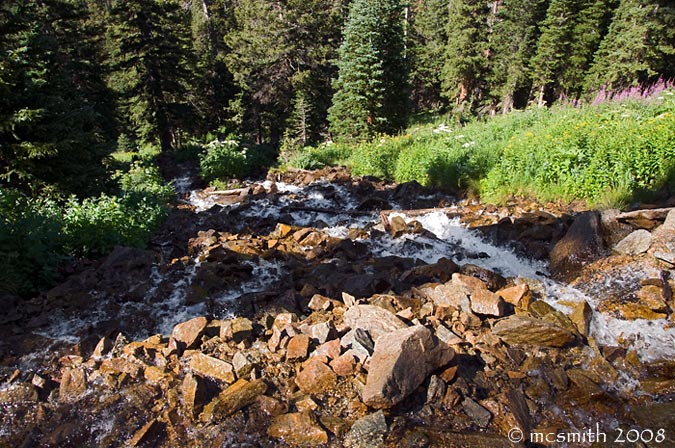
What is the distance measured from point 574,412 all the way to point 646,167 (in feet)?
19.1

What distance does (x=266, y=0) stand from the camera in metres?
22.1

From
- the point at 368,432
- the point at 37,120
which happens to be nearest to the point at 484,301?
the point at 368,432

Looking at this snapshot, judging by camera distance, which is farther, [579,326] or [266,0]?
[266,0]

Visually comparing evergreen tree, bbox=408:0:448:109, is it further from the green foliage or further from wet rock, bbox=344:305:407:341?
wet rock, bbox=344:305:407:341

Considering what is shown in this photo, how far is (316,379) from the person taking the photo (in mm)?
3562

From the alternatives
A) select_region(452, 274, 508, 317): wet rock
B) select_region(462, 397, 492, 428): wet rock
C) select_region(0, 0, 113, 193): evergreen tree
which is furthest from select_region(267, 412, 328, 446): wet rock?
select_region(0, 0, 113, 193): evergreen tree

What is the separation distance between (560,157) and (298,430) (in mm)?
7652

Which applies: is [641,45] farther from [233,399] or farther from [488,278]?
[233,399]

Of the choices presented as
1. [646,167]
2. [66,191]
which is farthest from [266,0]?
[646,167]

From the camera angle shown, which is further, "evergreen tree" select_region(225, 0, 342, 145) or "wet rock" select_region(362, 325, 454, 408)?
"evergreen tree" select_region(225, 0, 342, 145)

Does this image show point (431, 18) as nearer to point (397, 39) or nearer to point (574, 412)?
point (397, 39)

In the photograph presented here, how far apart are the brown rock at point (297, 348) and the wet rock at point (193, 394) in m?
0.82

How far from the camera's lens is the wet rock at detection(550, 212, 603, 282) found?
5.42m

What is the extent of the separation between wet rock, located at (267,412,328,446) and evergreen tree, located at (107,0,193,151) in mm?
21896
